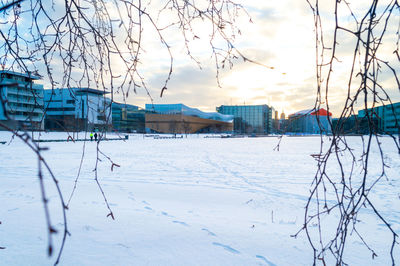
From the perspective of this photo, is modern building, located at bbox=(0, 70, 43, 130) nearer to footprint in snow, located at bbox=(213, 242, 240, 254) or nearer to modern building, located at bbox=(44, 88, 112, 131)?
modern building, located at bbox=(44, 88, 112, 131)

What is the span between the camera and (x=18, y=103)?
2160 mm

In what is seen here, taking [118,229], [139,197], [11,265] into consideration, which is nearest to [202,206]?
[139,197]

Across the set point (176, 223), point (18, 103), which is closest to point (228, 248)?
point (176, 223)

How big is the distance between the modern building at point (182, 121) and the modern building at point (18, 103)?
73.2 metres

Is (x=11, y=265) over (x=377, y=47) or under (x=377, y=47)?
under

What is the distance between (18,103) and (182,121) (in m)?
84.0

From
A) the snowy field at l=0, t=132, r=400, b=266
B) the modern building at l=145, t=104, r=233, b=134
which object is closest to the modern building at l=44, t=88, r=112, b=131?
the snowy field at l=0, t=132, r=400, b=266

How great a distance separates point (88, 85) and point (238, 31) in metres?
1.14

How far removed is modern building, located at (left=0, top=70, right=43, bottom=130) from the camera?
24.7 inches

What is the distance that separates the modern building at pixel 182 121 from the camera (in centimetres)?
8886

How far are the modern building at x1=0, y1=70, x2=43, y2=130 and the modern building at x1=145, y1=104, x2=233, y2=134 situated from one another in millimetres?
73232

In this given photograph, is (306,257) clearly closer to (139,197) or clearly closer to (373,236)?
(373,236)

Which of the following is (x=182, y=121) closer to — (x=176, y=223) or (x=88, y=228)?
(x=176, y=223)

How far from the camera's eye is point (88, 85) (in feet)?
6.59
